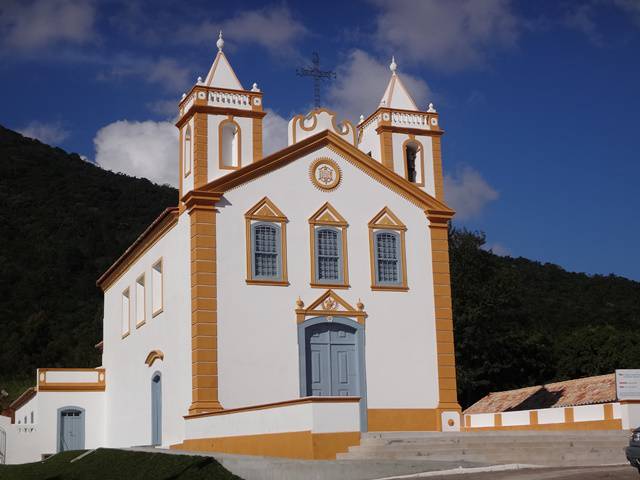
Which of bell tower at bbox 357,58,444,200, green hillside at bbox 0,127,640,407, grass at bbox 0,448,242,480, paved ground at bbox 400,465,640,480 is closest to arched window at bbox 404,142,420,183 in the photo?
bell tower at bbox 357,58,444,200

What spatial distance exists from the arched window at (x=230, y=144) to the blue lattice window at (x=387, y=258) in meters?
4.48

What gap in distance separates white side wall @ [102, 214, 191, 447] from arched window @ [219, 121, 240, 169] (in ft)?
6.88

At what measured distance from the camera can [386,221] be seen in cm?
2789

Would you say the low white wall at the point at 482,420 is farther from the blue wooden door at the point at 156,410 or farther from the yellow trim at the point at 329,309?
the blue wooden door at the point at 156,410

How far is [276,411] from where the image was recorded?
21125 mm

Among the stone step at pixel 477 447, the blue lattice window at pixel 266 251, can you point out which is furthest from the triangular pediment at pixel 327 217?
the stone step at pixel 477 447

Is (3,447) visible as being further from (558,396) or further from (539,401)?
(558,396)

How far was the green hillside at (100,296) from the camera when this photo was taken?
50.6 m

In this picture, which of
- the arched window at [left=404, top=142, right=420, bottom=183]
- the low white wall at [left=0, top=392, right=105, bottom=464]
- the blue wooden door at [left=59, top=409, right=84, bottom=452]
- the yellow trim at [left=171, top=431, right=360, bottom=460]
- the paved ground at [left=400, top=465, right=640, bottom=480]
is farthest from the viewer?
the blue wooden door at [left=59, top=409, right=84, bottom=452]

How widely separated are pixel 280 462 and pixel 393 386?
8.66 meters

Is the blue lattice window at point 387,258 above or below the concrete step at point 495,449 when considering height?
above

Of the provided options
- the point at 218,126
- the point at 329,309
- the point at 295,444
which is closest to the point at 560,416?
the point at 329,309

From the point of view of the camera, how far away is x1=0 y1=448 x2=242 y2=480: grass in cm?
1970

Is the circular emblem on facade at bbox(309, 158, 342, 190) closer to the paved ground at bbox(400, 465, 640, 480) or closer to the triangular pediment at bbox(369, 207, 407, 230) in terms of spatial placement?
the triangular pediment at bbox(369, 207, 407, 230)
